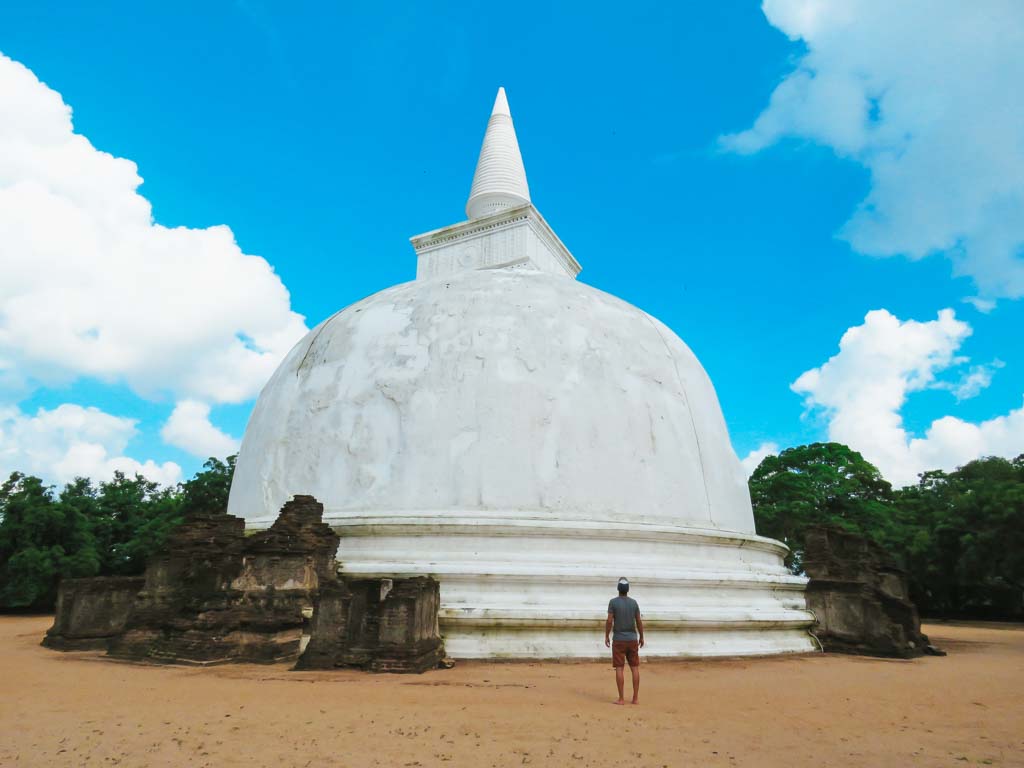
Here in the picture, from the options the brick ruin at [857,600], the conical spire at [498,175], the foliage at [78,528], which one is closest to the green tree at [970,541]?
the brick ruin at [857,600]

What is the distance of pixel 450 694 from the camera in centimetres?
616

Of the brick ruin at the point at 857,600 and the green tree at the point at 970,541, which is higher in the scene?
the green tree at the point at 970,541

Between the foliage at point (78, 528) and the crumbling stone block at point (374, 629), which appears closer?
the crumbling stone block at point (374, 629)

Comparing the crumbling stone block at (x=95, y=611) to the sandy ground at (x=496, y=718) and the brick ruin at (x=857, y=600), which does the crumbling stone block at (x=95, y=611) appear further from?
Answer: the brick ruin at (x=857, y=600)

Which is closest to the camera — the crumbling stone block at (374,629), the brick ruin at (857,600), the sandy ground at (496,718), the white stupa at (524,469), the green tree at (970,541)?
the sandy ground at (496,718)

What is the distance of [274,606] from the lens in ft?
27.1

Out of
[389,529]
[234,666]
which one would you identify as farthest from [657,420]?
[234,666]

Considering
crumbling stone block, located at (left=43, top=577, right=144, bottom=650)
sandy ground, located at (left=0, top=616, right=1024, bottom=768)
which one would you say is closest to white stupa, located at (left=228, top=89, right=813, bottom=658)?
sandy ground, located at (left=0, top=616, right=1024, bottom=768)

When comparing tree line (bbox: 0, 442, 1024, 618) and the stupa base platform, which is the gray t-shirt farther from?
tree line (bbox: 0, 442, 1024, 618)

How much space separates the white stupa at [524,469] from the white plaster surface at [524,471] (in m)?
0.03

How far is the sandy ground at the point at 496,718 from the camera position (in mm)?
4336

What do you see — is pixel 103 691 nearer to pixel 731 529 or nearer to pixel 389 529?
pixel 389 529

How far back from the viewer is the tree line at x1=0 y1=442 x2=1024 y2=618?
22.5 m

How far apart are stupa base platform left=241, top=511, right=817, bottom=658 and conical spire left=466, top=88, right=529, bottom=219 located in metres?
13.3
